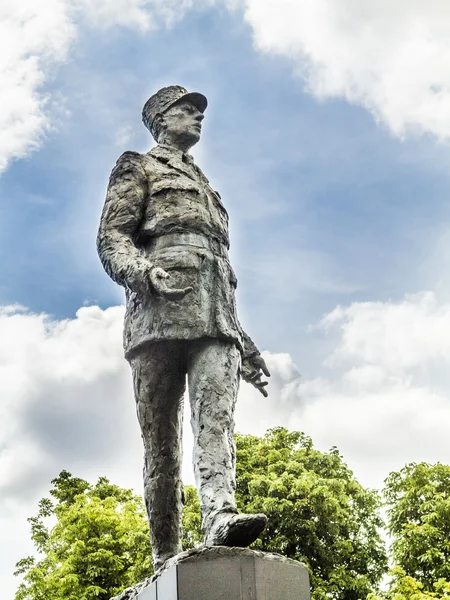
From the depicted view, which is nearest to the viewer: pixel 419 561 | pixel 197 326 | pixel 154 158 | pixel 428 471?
pixel 197 326

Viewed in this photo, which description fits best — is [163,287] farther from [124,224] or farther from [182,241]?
[124,224]

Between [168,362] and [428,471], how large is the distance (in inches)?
1021

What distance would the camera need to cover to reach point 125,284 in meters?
6.20

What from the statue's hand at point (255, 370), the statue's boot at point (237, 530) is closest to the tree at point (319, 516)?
the statue's hand at point (255, 370)

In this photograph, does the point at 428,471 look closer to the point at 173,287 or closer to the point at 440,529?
the point at 440,529

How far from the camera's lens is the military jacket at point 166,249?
19.9 ft

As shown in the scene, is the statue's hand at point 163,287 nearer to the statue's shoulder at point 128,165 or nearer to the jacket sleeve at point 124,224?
the jacket sleeve at point 124,224

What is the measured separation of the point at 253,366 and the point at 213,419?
1182mm

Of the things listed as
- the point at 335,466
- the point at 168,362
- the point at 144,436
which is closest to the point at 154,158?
the point at 168,362

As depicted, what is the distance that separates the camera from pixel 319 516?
27.1m

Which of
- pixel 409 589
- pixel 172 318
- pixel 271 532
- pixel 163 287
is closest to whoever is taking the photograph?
pixel 163 287

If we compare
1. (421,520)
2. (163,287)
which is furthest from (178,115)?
(421,520)

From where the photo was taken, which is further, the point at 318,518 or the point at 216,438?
the point at 318,518

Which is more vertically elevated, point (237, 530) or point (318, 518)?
point (318, 518)
